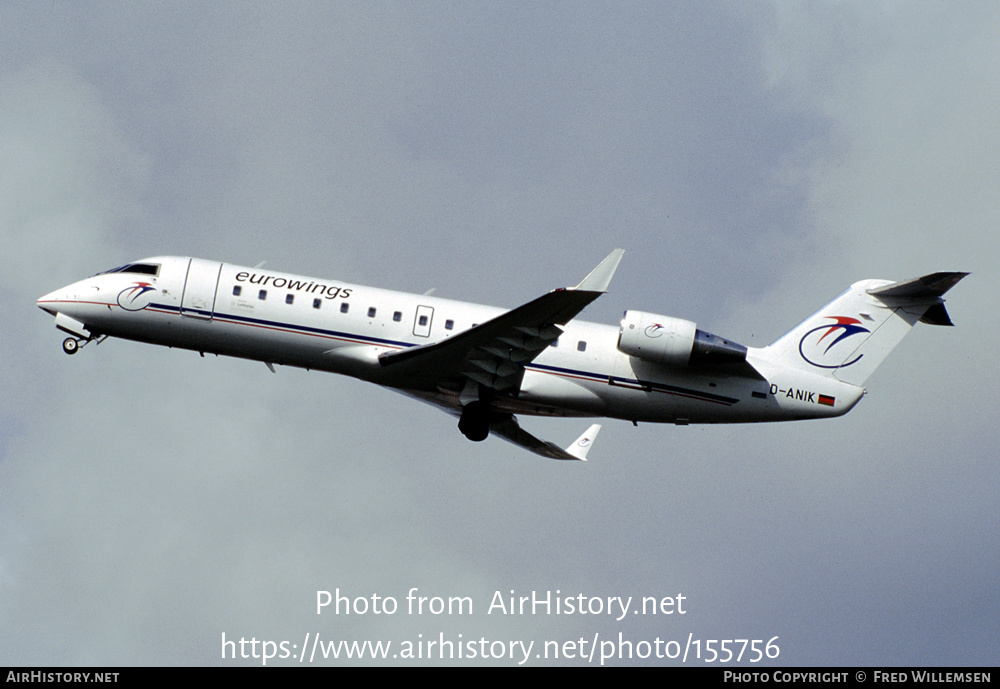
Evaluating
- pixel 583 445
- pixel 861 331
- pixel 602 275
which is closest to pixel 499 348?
pixel 602 275

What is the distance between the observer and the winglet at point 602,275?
76.1 ft

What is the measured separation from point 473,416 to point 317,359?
3.61 meters

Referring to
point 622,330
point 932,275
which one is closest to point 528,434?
point 622,330

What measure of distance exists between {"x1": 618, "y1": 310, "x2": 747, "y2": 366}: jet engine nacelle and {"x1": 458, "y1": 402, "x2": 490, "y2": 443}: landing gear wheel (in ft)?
11.1

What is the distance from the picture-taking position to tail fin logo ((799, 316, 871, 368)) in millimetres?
27344

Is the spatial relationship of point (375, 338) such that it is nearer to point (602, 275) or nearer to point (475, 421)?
point (475, 421)

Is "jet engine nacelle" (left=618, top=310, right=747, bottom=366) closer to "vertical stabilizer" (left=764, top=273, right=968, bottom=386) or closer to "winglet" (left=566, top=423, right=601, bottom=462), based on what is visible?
"vertical stabilizer" (left=764, top=273, right=968, bottom=386)

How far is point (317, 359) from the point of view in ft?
85.9

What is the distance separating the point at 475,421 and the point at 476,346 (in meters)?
2.51

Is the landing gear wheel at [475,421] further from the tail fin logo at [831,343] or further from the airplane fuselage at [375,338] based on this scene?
the tail fin logo at [831,343]

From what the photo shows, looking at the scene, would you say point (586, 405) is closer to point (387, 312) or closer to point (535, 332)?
point (535, 332)

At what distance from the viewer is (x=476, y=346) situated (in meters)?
25.1

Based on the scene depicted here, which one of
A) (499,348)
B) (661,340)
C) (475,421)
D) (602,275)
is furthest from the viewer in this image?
(475,421)

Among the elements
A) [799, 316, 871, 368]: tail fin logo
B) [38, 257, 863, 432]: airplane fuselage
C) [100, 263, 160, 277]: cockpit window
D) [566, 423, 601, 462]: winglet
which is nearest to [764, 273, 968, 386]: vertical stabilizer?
[799, 316, 871, 368]: tail fin logo
